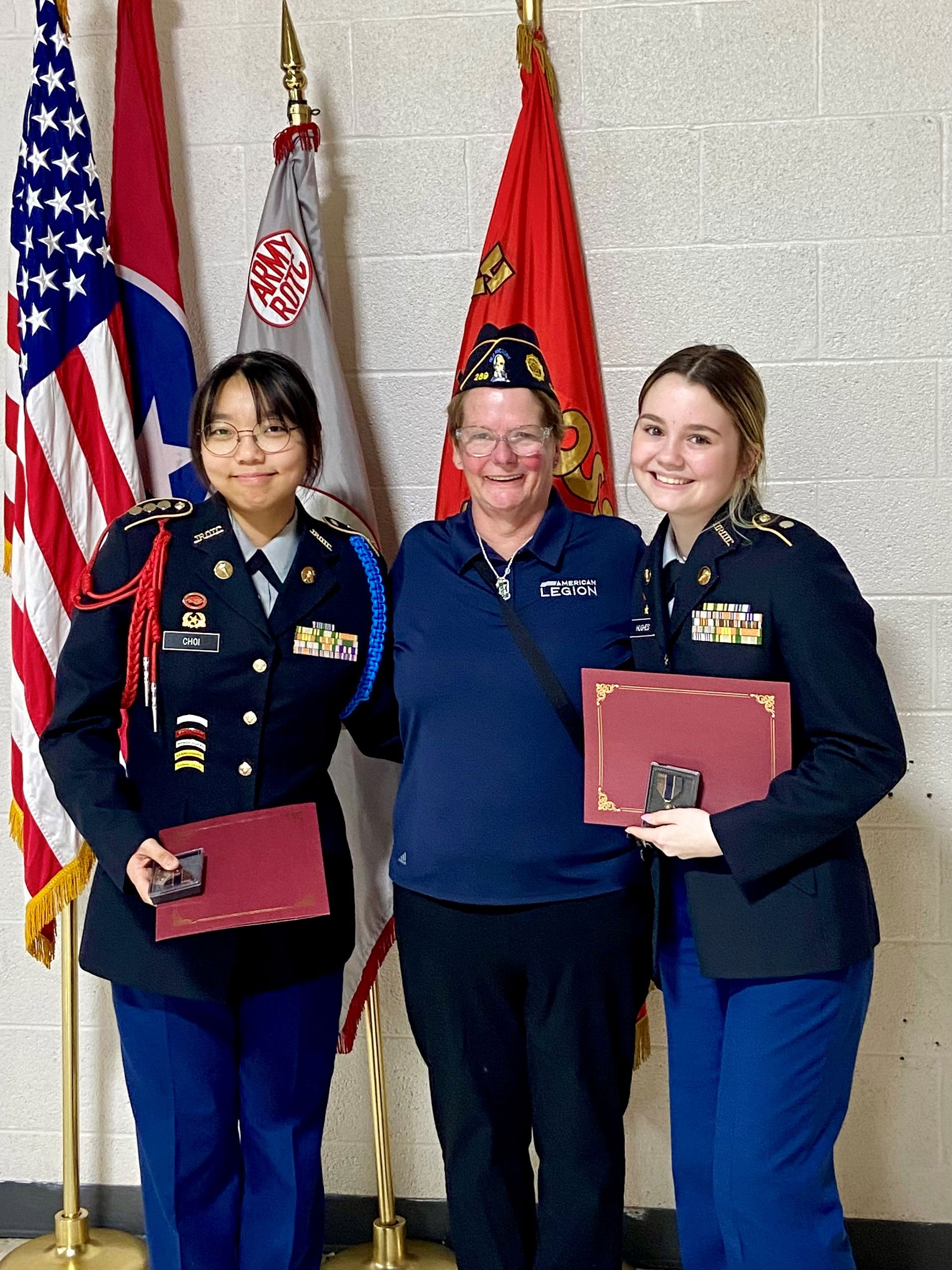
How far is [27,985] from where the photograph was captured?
8.80 ft

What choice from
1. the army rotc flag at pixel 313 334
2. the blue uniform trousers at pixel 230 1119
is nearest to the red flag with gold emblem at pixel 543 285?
the army rotc flag at pixel 313 334

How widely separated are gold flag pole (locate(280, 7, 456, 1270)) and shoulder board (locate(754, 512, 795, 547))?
1.23 meters

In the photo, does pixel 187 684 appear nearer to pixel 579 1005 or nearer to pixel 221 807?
pixel 221 807

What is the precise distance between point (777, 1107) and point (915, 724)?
102 cm

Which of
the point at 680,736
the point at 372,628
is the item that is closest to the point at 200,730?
the point at 372,628

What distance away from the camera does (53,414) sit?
230cm

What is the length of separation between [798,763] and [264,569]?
85 centimetres

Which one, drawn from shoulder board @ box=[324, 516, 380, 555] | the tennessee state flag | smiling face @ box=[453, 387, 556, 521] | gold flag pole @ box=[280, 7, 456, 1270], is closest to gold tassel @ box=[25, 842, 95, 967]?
gold flag pole @ box=[280, 7, 456, 1270]

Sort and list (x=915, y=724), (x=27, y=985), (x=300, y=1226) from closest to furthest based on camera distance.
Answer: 1. (x=300, y=1226)
2. (x=915, y=724)
3. (x=27, y=985)

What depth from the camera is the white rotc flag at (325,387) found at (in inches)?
92.3

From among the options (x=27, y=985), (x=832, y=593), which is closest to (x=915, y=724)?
(x=832, y=593)

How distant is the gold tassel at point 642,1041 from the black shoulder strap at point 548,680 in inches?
31.0

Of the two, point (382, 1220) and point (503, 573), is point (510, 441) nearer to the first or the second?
point (503, 573)

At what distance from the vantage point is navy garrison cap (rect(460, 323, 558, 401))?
1.91 metres
